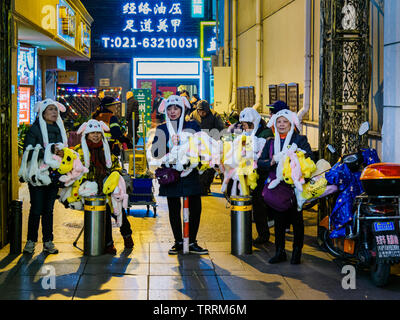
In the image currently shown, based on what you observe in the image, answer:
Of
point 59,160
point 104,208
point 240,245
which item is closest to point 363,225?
point 240,245

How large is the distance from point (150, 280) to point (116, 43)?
35.1m

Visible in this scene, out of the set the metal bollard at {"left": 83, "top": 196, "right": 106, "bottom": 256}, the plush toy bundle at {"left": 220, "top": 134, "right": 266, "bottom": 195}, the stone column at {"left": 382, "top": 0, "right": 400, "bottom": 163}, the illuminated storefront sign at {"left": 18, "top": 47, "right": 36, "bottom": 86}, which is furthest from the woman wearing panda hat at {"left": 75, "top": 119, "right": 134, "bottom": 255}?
the illuminated storefront sign at {"left": 18, "top": 47, "right": 36, "bottom": 86}

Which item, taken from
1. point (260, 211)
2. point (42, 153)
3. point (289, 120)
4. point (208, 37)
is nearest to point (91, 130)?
point (42, 153)

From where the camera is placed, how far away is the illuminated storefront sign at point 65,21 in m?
18.2

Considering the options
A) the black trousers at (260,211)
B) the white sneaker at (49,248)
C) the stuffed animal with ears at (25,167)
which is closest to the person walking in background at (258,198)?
the black trousers at (260,211)

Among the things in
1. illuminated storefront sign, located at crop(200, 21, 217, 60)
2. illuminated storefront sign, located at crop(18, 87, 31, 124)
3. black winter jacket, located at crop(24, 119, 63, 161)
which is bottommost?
black winter jacket, located at crop(24, 119, 63, 161)

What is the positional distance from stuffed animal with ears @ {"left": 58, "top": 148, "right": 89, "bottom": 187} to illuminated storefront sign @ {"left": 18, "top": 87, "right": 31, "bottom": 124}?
1024cm

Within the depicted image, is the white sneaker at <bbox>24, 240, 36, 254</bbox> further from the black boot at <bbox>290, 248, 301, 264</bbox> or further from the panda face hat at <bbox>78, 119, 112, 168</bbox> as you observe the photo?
the black boot at <bbox>290, 248, 301, 264</bbox>

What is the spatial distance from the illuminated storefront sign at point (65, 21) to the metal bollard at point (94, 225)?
34.5 ft

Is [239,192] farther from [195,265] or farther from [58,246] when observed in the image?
[58,246]

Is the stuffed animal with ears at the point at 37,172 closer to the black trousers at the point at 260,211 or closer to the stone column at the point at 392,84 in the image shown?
the black trousers at the point at 260,211

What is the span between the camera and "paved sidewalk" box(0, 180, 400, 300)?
6914 millimetres

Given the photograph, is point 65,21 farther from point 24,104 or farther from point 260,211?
point 260,211

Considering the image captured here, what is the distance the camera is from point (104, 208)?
862 cm
